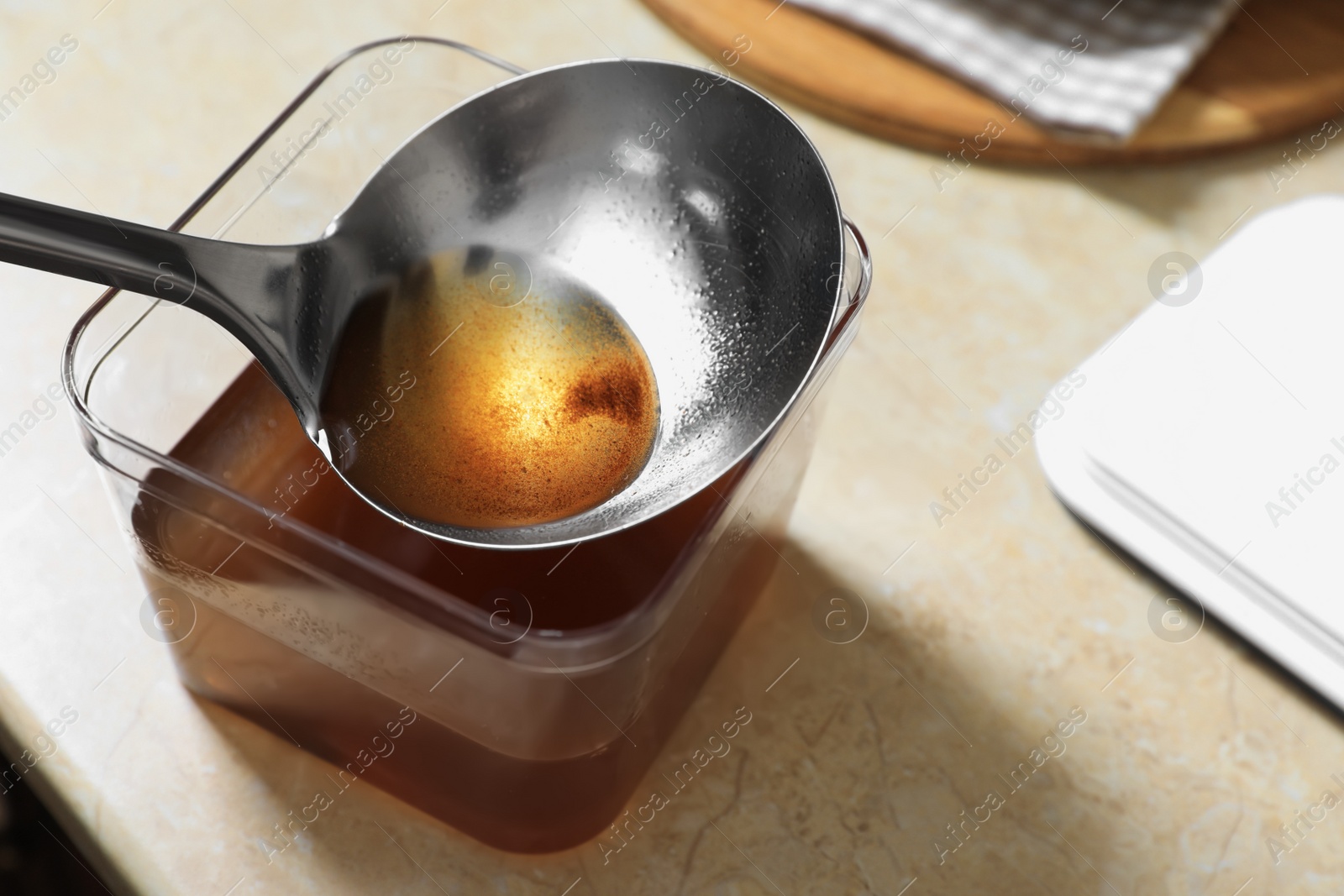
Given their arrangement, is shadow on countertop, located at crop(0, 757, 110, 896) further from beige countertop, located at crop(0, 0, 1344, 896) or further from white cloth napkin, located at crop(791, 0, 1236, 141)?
white cloth napkin, located at crop(791, 0, 1236, 141)

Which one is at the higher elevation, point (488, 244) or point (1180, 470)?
point (488, 244)

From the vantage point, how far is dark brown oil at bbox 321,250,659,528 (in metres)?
0.42

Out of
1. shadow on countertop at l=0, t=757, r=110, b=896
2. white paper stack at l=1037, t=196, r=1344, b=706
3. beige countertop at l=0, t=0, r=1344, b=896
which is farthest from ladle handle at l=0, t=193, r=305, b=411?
shadow on countertop at l=0, t=757, r=110, b=896

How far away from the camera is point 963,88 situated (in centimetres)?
70

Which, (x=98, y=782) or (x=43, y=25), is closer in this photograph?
(x=98, y=782)

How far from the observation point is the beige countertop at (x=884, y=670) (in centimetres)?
47

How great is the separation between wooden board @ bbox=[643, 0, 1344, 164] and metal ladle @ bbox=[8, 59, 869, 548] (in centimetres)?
27

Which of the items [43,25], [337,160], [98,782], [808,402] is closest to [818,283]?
[808,402]

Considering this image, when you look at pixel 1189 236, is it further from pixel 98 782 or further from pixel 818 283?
pixel 98 782

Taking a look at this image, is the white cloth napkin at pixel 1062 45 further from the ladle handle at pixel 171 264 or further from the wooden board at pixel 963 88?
the ladle handle at pixel 171 264

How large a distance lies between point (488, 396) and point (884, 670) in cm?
21

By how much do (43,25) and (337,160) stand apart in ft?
1.18

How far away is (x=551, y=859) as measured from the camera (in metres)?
0.47

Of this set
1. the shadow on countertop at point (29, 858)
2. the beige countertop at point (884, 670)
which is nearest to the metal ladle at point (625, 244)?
the beige countertop at point (884, 670)
